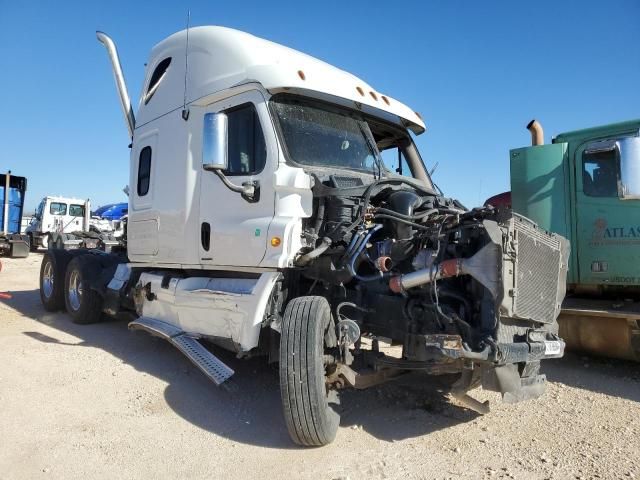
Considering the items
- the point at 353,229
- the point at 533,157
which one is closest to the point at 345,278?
the point at 353,229

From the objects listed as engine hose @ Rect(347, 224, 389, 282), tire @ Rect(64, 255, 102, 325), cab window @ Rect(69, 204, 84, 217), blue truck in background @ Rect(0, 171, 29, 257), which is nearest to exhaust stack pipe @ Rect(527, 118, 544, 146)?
engine hose @ Rect(347, 224, 389, 282)

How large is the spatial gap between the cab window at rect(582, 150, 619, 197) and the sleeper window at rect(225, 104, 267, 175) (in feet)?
12.4

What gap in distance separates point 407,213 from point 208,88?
237 cm

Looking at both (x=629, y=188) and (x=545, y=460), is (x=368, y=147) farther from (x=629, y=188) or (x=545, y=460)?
(x=545, y=460)

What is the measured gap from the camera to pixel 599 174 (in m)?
5.72

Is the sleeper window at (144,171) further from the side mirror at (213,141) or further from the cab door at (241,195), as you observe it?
the side mirror at (213,141)

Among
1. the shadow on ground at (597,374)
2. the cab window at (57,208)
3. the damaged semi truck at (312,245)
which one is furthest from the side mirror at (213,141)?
the cab window at (57,208)

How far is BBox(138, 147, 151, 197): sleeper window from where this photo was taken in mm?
5914

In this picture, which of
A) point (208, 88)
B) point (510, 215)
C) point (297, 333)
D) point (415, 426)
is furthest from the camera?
point (208, 88)

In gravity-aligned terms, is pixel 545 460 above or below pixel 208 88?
below

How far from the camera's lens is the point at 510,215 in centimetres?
331

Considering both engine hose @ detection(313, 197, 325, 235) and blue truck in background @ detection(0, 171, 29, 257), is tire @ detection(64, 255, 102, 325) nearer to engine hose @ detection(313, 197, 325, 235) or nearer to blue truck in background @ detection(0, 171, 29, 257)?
engine hose @ detection(313, 197, 325, 235)

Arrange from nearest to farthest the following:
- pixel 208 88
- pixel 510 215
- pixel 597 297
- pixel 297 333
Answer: pixel 510 215 → pixel 297 333 → pixel 208 88 → pixel 597 297

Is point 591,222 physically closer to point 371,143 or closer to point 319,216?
point 371,143
